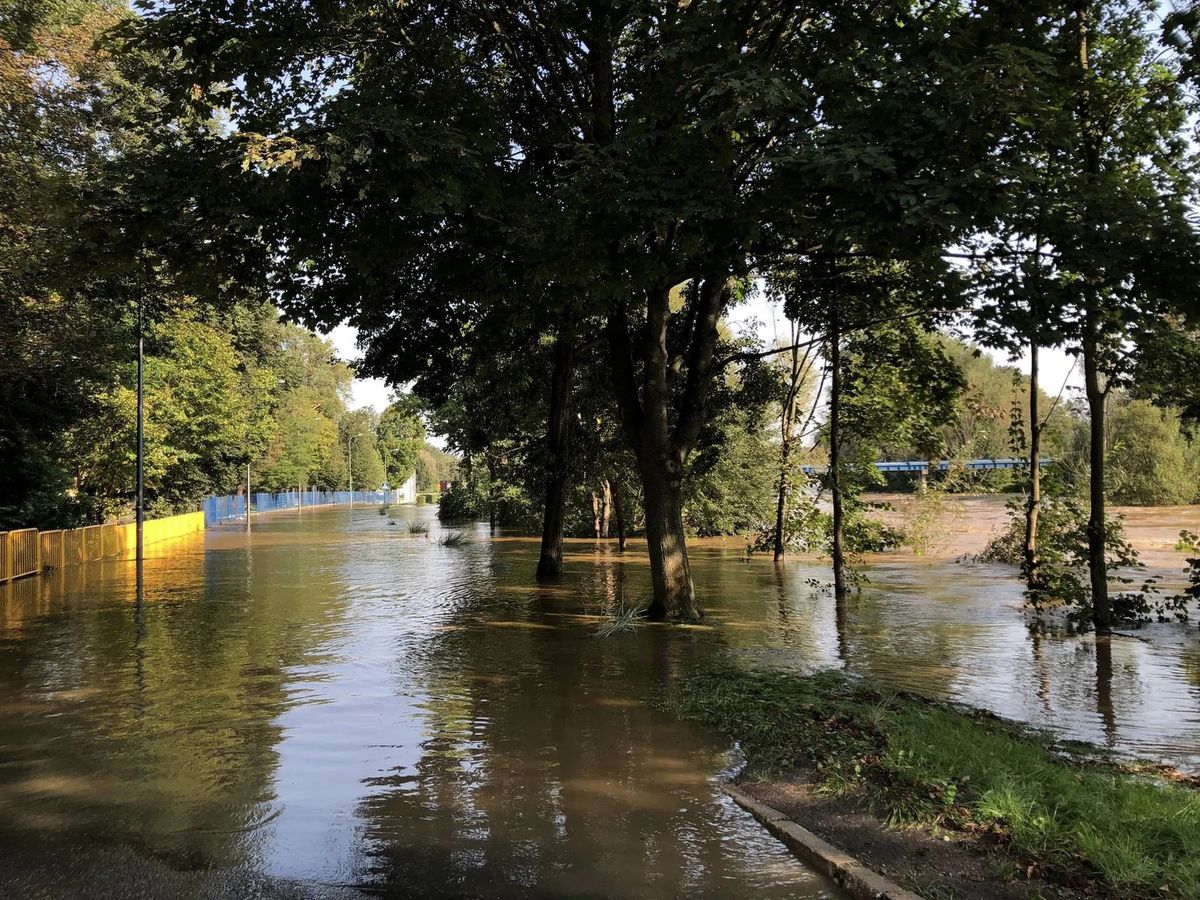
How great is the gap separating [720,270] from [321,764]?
22.0 feet

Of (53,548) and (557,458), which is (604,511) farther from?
(53,548)

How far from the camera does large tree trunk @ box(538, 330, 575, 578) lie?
19516 mm

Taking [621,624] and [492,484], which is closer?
[621,624]

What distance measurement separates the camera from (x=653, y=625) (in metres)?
12.6

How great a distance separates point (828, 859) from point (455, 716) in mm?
4193

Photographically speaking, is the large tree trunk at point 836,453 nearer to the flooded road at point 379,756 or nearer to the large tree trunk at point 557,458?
the flooded road at point 379,756

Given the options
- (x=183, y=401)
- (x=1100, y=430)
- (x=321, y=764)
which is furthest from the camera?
(x=183, y=401)

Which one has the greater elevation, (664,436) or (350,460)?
(350,460)

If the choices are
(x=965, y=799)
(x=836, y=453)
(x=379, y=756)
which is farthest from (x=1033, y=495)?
(x=379, y=756)

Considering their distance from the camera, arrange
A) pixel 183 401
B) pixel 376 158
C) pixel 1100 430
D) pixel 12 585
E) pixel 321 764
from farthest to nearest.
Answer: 1. pixel 183 401
2. pixel 12 585
3. pixel 1100 430
4. pixel 376 158
5. pixel 321 764

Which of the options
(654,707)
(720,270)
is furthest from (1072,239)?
(654,707)

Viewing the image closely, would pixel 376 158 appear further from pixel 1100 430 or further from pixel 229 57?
pixel 1100 430

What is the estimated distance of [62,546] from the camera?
74.3 feet

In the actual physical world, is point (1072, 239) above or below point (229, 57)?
below
